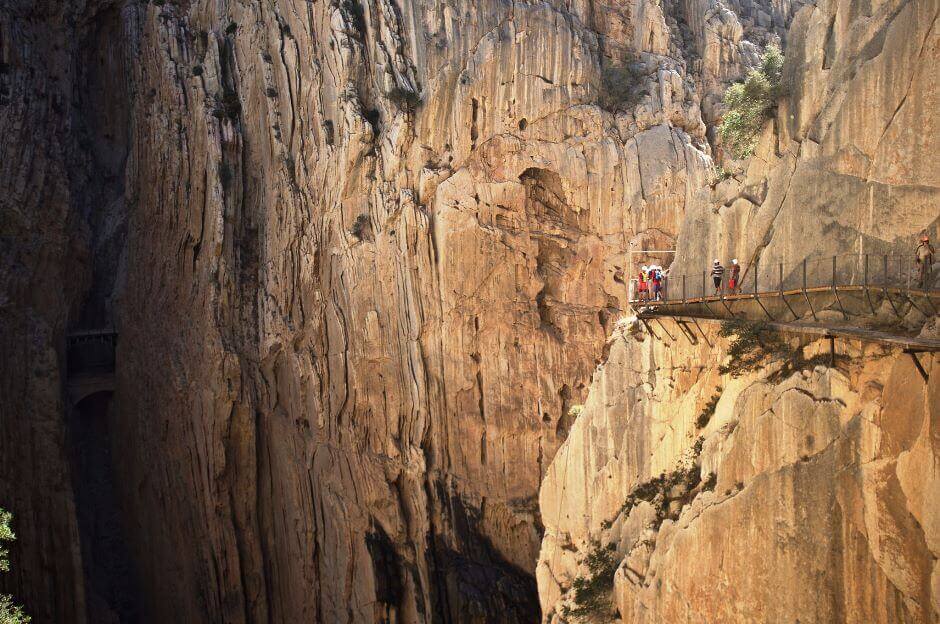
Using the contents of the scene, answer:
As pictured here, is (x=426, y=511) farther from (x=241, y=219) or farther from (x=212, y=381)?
(x=241, y=219)

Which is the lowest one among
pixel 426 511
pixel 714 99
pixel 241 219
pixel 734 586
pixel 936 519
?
pixel 426 511

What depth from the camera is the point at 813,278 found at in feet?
38.1

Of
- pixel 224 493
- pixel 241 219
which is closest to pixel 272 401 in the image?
pixel 224 493

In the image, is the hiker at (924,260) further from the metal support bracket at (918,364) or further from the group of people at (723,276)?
the metal support bracket at (918,364)

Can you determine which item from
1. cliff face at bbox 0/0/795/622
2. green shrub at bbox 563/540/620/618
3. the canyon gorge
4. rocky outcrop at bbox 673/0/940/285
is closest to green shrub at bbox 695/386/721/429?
rocky outcrop at bbox 673/0/940/285

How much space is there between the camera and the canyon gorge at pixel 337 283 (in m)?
26.4

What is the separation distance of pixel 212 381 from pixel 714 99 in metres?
24.4

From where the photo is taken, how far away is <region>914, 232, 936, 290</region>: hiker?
959cm

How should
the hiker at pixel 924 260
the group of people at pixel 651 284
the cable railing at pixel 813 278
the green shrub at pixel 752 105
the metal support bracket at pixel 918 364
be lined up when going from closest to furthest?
the metal support bracket at pixel 918 364 → the hiker at pixel 924 260 → the cable railing at pixel 813 278 → the green shrub at pixel 752 105 → the group of people at pixel 651 284

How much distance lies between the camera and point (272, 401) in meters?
30.0

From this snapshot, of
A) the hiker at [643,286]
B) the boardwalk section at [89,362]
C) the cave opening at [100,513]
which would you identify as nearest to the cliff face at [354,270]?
the cave opening at [100,513]

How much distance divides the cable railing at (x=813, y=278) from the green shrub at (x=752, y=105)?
122 inches

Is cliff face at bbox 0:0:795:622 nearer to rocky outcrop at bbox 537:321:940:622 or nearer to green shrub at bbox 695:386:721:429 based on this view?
rocky outcrop at bbox 537:321:940:622

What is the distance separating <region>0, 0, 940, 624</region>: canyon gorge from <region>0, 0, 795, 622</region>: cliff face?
0.38ft
